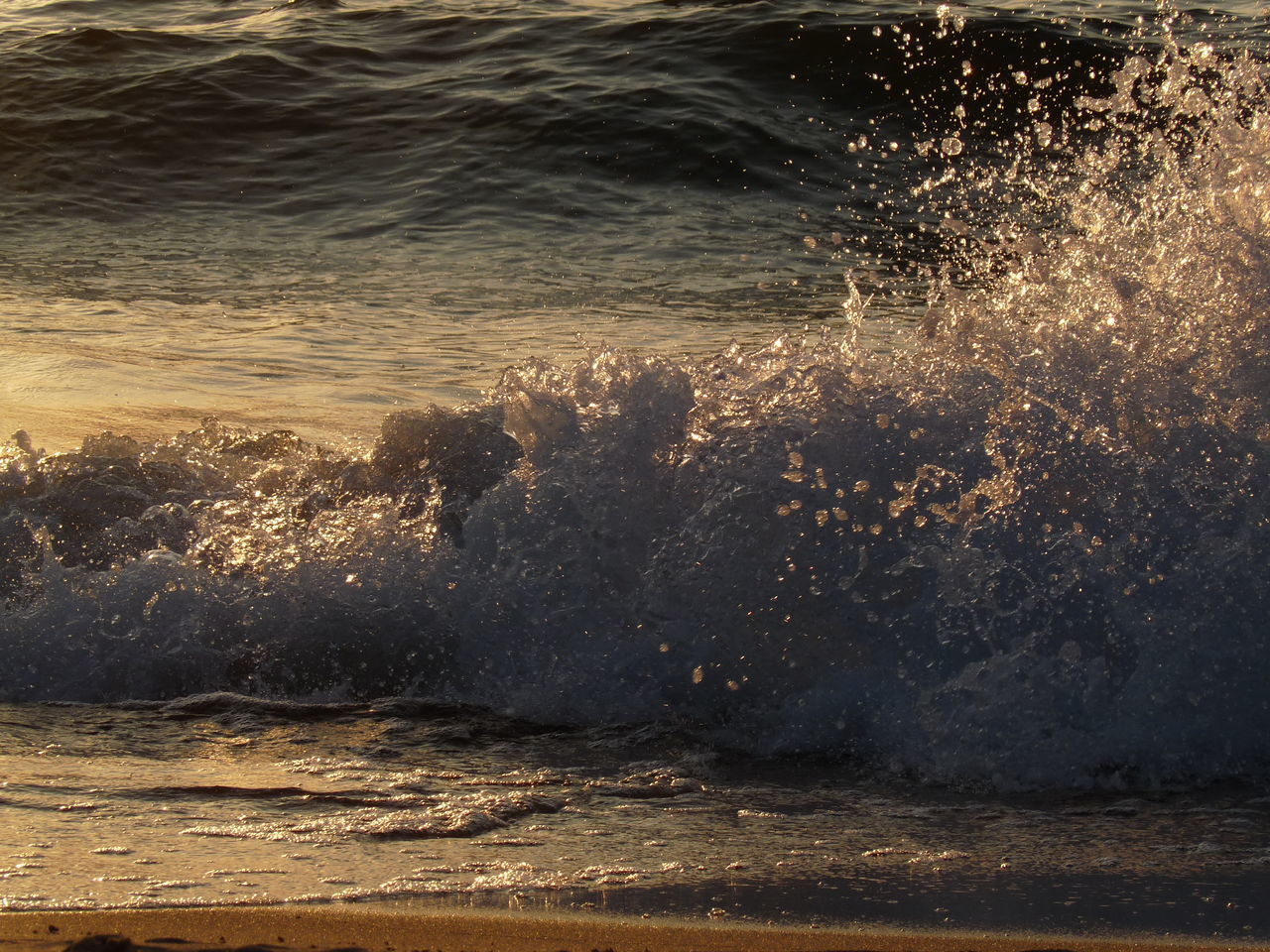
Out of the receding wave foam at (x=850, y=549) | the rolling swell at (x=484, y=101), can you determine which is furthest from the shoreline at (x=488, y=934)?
the rolling swell at (x=484, y=101)

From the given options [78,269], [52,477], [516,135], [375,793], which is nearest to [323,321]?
[78,269]

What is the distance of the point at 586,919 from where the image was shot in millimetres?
1902

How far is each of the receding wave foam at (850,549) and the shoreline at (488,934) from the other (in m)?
0.77

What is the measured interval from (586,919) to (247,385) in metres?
4.17

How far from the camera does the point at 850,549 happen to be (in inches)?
124

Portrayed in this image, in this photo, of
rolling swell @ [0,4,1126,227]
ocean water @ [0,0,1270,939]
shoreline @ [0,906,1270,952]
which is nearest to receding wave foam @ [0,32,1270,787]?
ocean water @ [0,0,1270,939]

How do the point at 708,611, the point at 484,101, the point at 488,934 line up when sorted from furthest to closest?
the point at 484,101 < the point at 708,611 < the point at 488,934

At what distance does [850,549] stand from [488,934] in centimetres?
153

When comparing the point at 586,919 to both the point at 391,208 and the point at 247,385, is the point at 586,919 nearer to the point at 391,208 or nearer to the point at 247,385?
the point at 247,385

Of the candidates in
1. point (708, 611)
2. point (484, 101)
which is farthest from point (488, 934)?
point (484, 101)

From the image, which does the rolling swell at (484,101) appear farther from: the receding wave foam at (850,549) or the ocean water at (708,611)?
the receding wave foam at (850,549)

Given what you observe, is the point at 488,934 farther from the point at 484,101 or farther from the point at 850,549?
the point at 484,101

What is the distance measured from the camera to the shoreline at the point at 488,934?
1788 millimetres

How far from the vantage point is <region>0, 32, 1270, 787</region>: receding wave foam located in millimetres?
2803
